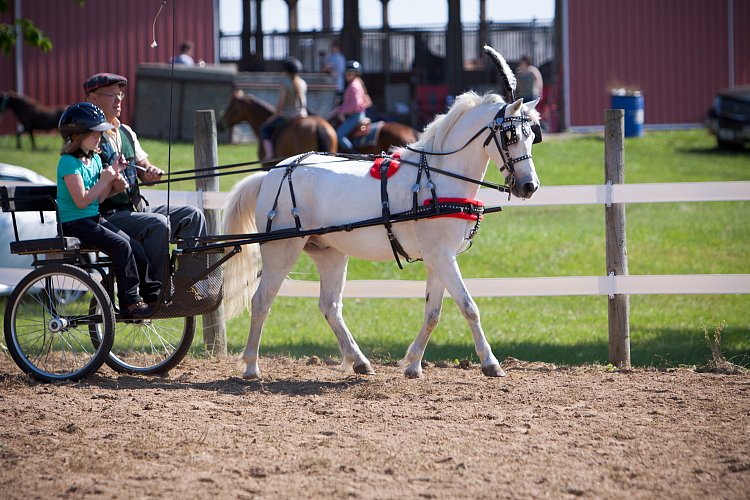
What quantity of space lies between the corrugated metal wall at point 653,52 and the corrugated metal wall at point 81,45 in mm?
10558

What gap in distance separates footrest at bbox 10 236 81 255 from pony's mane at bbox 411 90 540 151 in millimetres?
2612

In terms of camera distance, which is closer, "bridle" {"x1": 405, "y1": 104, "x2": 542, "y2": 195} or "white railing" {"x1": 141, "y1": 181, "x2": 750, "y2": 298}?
"bridle" {"x1": 405, "y1": 104, "x2": 542, "y2": 195}

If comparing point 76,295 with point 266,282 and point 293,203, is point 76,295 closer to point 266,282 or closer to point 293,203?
point 266,282

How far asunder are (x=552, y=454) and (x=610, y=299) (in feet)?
10.0

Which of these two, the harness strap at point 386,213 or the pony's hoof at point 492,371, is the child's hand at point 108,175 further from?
the pony's hoof at point 492,371

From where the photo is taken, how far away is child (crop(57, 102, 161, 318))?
648 cm

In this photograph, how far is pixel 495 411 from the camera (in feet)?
19.6

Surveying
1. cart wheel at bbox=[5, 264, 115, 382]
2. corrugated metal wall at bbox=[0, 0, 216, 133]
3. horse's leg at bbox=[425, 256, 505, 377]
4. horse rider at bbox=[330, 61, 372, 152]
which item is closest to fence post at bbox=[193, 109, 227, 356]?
cart wheel at bbox=[5, 264, 115, 382]

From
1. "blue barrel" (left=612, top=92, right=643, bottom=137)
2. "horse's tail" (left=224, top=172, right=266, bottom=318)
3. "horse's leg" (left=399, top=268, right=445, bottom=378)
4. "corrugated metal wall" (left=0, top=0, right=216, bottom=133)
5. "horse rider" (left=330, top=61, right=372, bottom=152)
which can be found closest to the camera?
"horse's leg" (left=399, top=268, right=445, bottom=378)

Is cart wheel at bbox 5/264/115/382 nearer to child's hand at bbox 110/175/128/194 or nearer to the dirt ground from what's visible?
the dirt ground

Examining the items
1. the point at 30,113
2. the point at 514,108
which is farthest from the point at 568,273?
the point at 30,113

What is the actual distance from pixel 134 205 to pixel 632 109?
744 inches

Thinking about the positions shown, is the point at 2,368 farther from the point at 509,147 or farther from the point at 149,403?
the point at 509,147

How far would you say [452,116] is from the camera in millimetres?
7000
